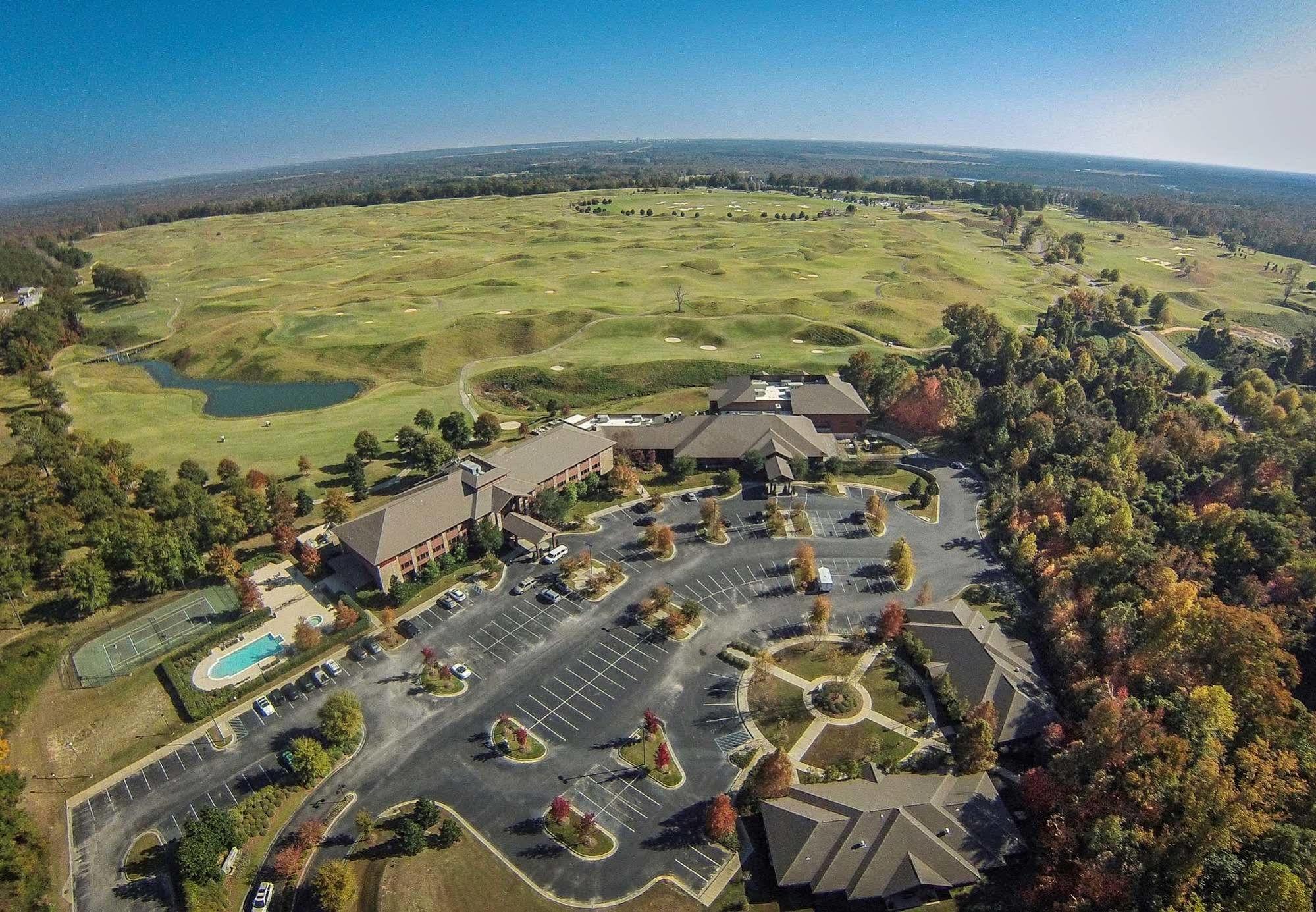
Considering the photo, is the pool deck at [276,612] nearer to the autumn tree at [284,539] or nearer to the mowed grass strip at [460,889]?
the autumn tree at [284,539]

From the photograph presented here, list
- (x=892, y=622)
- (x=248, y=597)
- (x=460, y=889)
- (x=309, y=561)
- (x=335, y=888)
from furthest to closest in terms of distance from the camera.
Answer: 1. (x=309, y=561)
2. (x=248, y=597)
3. (x=892, y=622)
4. (x=460, y=889)
5. (x=335, y=888)

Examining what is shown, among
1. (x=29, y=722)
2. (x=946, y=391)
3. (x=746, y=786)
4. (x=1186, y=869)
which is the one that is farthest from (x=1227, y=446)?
(x=29, y=722)

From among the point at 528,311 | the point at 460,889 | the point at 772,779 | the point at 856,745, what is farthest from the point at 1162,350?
the point at 460,889

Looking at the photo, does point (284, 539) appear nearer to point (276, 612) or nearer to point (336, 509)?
point (336, 509)

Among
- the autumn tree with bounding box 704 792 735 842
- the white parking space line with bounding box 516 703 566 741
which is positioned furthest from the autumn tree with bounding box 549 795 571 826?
the autumn tree with bounding box 704 792 735 842

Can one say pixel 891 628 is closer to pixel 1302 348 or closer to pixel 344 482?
pixel 344 482

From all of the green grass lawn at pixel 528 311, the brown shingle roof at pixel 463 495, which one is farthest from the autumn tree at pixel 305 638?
the green grass lawn at pixel 528 311
